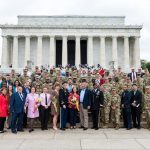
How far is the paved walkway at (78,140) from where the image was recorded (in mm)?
11938

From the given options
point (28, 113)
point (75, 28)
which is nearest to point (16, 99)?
point (28, 113)

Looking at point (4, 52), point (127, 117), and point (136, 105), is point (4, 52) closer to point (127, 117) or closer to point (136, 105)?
point (136, 105)

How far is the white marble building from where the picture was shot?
6084 centimetres

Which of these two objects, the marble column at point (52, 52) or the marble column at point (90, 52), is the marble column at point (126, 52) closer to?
the marble column at point (90, 52)

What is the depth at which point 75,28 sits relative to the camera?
6078 centimetres

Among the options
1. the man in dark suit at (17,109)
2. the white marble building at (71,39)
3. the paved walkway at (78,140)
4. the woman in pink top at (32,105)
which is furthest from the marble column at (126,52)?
the man in dark suit at (17,109)

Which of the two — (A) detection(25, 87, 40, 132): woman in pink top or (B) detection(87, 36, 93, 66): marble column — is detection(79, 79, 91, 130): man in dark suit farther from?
(B) detection(87, 36, 93, 66): marble column

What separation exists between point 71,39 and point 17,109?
49673mm

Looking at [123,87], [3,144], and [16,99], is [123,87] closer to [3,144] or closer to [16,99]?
[16,99]

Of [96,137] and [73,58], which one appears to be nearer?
[96,137]

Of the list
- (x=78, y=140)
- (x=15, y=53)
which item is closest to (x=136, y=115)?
(x=78, y=140)

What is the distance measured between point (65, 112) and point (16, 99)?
2.66 m

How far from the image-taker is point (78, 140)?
13383 millimetres

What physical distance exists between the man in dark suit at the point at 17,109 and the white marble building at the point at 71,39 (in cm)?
4393
